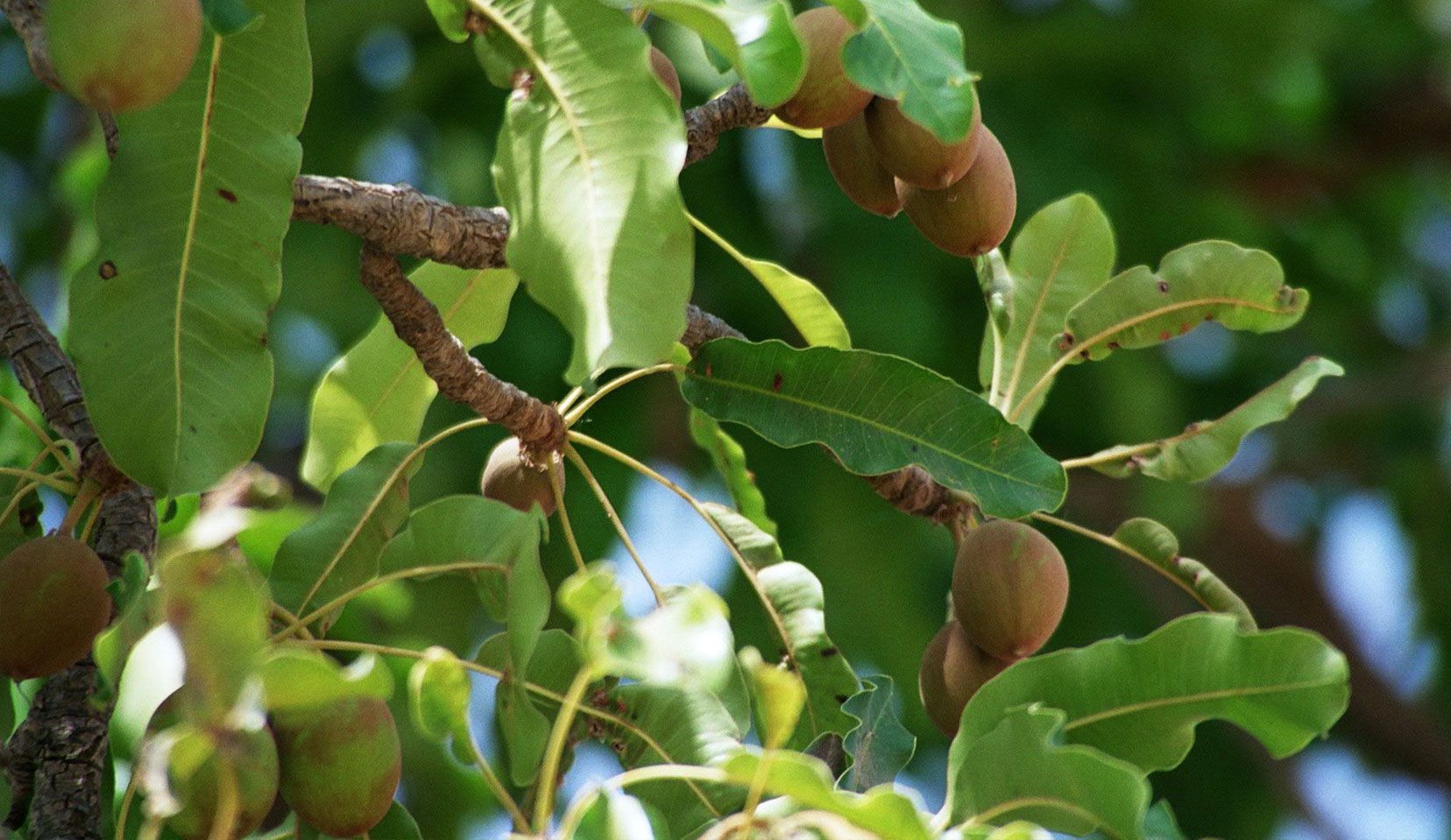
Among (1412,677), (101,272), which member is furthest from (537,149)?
(1412,677)

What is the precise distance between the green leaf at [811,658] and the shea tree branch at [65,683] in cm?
35

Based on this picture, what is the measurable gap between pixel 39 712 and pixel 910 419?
48 cm

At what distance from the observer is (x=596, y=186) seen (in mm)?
707

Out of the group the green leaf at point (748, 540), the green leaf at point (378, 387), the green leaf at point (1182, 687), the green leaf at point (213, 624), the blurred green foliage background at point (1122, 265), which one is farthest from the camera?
the blurred green foliage background at point (1122, 265)

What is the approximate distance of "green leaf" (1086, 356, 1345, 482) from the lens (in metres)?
1.01

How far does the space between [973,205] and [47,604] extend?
50cm

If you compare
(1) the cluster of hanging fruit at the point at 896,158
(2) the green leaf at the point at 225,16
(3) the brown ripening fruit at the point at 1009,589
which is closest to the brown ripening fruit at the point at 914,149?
(1) the cluster of hanging fruit at the point at 896,158

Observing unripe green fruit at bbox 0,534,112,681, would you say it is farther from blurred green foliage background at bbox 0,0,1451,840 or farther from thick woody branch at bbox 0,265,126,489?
blurred green foliage background at bbox 0,0,1451,840

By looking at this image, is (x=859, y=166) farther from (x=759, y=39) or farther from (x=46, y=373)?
(x=46, y=373)

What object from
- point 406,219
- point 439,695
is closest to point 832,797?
point 439,695

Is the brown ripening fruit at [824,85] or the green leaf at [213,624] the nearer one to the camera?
the green leaf at [213,624]

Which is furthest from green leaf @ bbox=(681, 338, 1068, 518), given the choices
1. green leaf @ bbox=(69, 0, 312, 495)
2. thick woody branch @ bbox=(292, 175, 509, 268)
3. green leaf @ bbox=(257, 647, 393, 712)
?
green leaf @ bbox=(257, 647, 393, 712)

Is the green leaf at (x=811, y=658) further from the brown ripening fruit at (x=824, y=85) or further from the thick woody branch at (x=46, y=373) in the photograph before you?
the thick woody branch at (x=46, y=373)

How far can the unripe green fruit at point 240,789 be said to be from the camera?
0.63 m
